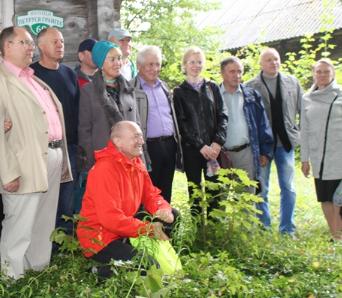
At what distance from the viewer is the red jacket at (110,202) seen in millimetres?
4281

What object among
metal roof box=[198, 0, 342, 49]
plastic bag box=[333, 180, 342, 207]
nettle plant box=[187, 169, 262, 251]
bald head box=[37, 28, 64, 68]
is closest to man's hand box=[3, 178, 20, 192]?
bald head box=[37, 28, 64, 68]

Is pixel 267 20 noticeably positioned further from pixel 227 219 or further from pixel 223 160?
pixel 227 219

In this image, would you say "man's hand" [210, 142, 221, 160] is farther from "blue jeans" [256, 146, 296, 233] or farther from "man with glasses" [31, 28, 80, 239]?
"man with glasses" [31, 28, 80, 239]

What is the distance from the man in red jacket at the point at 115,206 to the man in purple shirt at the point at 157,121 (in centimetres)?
101

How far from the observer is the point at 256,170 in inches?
240

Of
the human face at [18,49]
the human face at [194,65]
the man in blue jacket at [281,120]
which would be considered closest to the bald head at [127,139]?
the human face at [18,49]

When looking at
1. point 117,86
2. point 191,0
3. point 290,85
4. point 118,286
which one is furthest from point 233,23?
point 118,286

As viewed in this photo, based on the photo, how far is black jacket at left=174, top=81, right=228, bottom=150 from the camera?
5.81 meters

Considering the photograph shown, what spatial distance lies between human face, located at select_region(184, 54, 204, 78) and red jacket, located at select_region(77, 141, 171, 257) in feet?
5.19

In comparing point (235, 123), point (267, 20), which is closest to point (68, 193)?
point (235, 123)

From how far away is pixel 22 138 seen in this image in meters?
4.47

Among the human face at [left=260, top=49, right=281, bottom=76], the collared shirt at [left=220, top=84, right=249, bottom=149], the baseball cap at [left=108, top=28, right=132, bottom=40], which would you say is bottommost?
the collared shirt at [left=220, top=84, right=249, bottom=149]

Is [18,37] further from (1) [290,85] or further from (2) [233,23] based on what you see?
(2) [233,23]

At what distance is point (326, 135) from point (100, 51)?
256 cm
